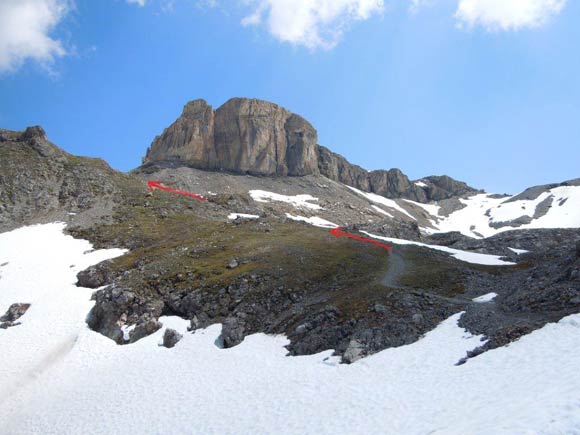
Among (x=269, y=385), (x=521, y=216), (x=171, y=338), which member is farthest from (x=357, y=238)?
(x=521, y=216)

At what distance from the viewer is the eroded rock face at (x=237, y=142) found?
168875mm

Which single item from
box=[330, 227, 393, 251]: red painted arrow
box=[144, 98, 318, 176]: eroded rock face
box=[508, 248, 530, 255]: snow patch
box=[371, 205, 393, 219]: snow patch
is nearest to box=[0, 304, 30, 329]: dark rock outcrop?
box=[330, 227, 393, 251]: red painted arrow

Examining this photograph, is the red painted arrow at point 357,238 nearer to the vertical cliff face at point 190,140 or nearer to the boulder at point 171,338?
the boulder at point 171,338

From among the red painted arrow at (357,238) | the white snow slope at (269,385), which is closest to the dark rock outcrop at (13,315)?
the white snow slope at (269,385)

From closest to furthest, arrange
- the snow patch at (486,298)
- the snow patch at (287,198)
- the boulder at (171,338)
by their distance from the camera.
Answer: the snow patch at (486,298), the boulder at (171,338), the snow patch at (287,198)

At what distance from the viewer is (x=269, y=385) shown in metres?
24.1

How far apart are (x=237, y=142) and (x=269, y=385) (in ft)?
508

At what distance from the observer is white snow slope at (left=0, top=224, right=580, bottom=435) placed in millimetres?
15398

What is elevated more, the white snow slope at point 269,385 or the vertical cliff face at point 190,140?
the vertical cliff face at point 190,140

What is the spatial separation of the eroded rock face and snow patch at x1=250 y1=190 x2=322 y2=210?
2560cm

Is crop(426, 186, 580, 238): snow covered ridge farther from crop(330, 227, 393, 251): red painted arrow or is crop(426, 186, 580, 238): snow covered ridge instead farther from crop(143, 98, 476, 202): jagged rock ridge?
crop(330, 227, 393, 251): red painted arrow

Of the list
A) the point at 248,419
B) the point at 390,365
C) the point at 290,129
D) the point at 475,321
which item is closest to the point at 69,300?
the point at 248,419

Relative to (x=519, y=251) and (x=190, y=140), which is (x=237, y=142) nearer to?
(x=190, y=140)

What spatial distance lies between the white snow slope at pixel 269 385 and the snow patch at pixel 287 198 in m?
99.4
